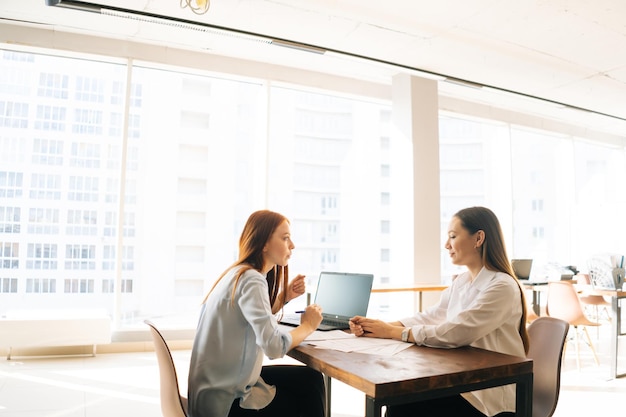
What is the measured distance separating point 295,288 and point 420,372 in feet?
3.00

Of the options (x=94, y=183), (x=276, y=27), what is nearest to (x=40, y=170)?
(x=94, y=183)

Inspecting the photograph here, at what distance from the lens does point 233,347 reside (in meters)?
1.63

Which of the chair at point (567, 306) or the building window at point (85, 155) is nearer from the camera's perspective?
the chair at point (567, 306)

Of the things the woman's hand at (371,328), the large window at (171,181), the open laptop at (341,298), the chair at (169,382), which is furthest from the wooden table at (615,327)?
the chair at (169,382)

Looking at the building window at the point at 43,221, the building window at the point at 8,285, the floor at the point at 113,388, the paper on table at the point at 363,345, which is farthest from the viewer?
the building window at the point at 43,221

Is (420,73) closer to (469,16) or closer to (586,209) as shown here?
(469,16)

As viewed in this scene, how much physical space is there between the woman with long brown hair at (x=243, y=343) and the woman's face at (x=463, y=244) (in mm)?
640

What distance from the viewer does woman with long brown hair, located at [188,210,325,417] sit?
160cm

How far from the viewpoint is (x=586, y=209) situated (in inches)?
338

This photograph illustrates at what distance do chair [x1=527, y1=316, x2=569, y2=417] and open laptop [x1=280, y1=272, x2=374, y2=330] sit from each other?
0.73 metres

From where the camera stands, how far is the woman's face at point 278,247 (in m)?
1.83

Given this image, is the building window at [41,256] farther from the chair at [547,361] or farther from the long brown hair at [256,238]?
the chair at [547,361]

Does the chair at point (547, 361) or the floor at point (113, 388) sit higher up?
the chair at point (547, 361)

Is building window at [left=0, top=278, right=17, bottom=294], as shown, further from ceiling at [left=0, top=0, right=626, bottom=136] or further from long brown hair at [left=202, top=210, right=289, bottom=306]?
long brown hair at [left=202, top=210, right=289, bottom=306]
